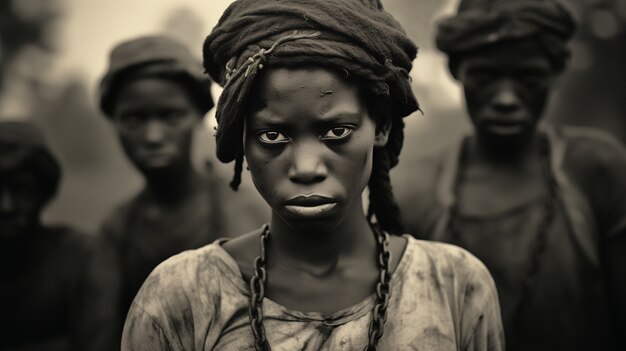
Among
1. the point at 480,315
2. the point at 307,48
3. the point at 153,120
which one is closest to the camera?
the point at 307,48

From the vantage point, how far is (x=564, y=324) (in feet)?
16.9

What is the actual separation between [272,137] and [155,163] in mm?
2834

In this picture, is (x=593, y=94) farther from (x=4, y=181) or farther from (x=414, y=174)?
(x=4, y=181)

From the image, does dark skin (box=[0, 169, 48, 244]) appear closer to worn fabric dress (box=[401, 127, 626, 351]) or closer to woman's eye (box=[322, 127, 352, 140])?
worn fabric dress (box=[401, 127, 626, 351])

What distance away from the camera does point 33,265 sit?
6.12 metres

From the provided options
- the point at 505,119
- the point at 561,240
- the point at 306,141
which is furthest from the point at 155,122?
the point at 306,141

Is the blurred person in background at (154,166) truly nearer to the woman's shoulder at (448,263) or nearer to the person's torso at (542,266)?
the person's torso at (542,266)

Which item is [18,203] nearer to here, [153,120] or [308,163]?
[153,120]

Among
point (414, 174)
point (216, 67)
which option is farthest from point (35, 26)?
point (216, 67)

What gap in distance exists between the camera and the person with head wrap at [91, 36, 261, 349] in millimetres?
5691

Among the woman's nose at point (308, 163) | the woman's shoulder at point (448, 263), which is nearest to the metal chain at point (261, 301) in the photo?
the woman's shoulder at point (448, 263)

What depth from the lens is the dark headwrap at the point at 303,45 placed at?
3.06 metres

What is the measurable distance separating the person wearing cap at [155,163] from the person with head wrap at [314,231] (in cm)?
228

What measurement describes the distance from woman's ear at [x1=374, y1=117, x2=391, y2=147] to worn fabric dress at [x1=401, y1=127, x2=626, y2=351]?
2086 mm
